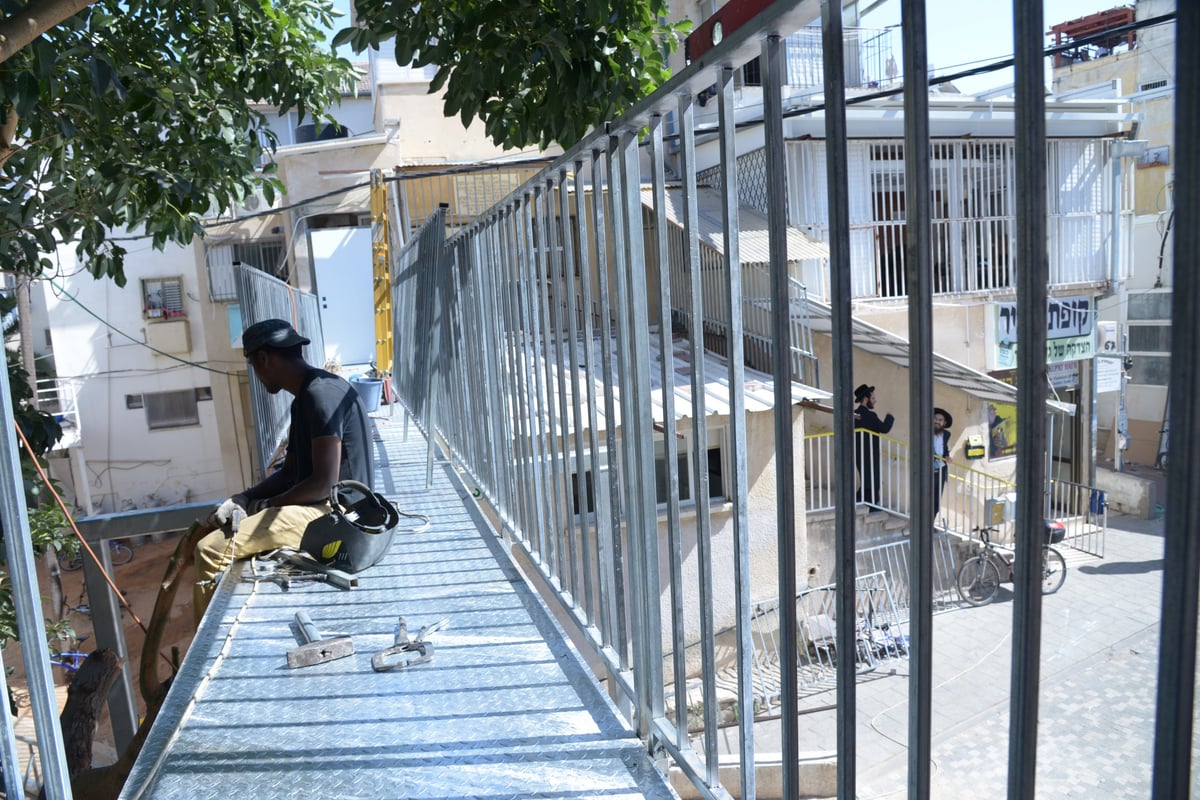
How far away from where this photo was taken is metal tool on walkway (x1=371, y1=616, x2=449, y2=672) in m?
2.83

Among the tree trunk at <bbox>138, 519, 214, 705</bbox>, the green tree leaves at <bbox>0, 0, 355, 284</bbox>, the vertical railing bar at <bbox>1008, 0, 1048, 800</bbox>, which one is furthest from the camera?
the green tree leaves at <bbox>0, 0, 355, 284</bbox>

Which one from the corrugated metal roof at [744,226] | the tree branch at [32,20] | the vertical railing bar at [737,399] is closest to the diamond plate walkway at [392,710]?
the vertical railing bar at [737,399]

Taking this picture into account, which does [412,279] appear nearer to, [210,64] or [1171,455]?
[210,64]

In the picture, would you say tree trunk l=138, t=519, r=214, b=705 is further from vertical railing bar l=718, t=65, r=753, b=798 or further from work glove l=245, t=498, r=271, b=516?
vertical railing bar l=718, t=65, r=753, b=798

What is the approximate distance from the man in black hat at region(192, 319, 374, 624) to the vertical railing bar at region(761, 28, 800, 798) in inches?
115

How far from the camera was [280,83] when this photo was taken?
217 inches

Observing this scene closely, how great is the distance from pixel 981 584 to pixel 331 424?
37.0 feet

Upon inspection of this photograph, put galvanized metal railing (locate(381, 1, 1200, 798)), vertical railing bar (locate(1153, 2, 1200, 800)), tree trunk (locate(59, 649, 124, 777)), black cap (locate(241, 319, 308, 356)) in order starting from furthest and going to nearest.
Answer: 1. tree trunk (locate(59, 649, 124, 777))
2. black cap (locate(241, 319, 308, 356))
3. galvanized metal railing (locate(381, 1, 1200, 798))
4. vertical railing bar (locate(1153, 2, 1200, 800))

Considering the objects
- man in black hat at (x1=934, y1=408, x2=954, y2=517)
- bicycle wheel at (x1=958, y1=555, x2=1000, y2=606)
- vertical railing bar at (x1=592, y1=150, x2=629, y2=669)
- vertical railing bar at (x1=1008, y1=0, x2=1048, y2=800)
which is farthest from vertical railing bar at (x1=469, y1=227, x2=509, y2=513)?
bicycle wheel at (x1=958, y1=555, x2=1000, y2=606)

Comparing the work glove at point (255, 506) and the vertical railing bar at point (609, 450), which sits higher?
the vertical railing bar at point (609, 450)

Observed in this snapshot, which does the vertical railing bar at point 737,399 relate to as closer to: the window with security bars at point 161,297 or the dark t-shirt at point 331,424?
the dark t-shirt at point 331,424

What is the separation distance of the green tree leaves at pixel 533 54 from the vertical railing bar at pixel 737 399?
2.08 meters

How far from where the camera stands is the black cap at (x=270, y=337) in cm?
438

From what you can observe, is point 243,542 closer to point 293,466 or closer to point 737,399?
point 293,466
